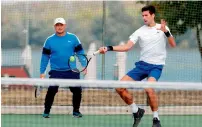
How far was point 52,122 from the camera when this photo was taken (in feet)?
37.7

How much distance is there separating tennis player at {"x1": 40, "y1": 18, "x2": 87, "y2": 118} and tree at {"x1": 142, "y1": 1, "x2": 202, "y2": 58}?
339 cm

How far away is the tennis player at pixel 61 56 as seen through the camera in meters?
12.1

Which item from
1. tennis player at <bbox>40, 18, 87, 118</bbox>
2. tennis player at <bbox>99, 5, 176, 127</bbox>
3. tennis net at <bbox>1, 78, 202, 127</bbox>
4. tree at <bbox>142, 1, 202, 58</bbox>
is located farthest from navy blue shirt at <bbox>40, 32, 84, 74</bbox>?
tree at <bbox>142, 1, 202, 58</bbox>

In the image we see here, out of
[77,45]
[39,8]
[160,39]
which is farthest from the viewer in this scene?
[39,8]

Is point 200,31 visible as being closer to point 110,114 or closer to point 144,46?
point 110,114

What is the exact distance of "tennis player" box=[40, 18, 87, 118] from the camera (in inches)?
476

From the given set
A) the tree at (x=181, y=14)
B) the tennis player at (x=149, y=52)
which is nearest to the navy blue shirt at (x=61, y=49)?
the tennis player at (x=149, y=52)

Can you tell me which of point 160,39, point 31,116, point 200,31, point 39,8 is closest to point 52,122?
point 31,116

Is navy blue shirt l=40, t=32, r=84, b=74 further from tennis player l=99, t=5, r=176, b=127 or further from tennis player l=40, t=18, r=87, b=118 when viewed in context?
tennis player l=99, t=5, r=176, b=127

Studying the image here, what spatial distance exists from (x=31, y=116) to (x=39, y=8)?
270 centimetres

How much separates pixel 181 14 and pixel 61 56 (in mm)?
3628

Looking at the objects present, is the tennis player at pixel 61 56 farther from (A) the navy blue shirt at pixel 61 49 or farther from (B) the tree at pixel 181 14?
(B) the tree at pixel 181 14

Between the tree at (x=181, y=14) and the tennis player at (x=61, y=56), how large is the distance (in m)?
3.39

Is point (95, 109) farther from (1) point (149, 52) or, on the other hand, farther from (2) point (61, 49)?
(1) point (149, 52)
